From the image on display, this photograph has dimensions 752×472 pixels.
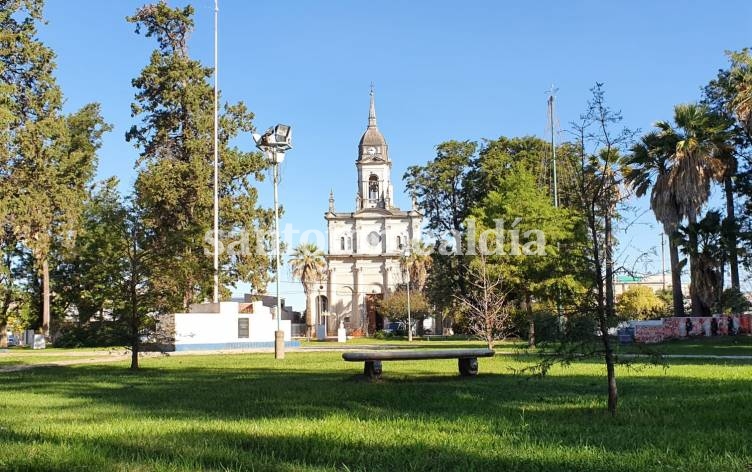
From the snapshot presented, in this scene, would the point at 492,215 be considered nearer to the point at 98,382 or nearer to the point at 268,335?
the point at 268,335

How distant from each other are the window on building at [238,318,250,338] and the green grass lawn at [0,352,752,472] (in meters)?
24.4

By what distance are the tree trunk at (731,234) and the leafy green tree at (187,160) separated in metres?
25.7

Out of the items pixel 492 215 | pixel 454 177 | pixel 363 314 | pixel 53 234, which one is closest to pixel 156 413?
pixel 492 215

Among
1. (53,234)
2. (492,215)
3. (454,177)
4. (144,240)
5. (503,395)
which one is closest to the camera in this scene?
(503,395)

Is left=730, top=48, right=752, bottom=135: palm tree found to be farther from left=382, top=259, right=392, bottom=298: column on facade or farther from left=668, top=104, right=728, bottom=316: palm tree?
left=382, top=259, right=392, bottom=298: column on facade

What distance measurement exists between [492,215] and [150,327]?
21.6m

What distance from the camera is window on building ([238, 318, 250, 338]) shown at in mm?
38719

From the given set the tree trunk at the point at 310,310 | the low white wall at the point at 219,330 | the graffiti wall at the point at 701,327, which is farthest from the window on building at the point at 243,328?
the tree trunk at the point at 310,310

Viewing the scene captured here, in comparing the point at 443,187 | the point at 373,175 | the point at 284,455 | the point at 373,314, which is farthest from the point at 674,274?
the point at 373,175

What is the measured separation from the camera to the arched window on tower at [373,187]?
89.1 meters

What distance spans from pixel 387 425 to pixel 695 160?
3157cm

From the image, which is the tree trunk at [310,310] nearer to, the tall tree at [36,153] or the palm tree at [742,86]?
the tall tree at [36,153]

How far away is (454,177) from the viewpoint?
53.5 meters

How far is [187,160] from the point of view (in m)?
45.4
